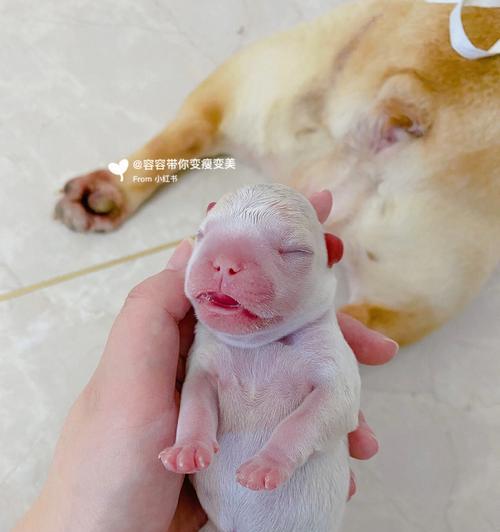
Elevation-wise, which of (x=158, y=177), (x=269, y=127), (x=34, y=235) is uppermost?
(x=269, y=127)

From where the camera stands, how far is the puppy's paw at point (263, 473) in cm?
59

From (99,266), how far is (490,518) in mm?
857

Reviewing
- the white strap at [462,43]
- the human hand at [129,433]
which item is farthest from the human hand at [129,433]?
the white strap at [462,43]

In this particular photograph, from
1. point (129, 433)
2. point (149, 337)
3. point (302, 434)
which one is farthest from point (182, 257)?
point (302, 434)

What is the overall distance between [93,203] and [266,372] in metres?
0.70

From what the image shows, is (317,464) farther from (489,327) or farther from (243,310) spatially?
(489,327)

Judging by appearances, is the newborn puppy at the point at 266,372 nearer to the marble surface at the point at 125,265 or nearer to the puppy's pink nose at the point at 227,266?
the puppy's pink nose at the point at 227,266

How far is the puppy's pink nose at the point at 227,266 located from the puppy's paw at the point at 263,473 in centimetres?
17

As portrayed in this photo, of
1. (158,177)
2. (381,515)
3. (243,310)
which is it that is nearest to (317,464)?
(243,310)

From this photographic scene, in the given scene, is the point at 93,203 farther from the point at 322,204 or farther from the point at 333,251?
the point at 333,251

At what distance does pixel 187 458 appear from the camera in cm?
60

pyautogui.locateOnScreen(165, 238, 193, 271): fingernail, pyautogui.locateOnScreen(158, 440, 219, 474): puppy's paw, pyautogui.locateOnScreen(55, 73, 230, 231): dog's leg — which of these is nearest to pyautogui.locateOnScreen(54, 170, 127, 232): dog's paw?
pyautogui.locateOnScreen(55, 73, 230, 231): dog's leg

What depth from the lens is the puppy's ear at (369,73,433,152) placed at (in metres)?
1.04

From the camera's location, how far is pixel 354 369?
0.74 meters
